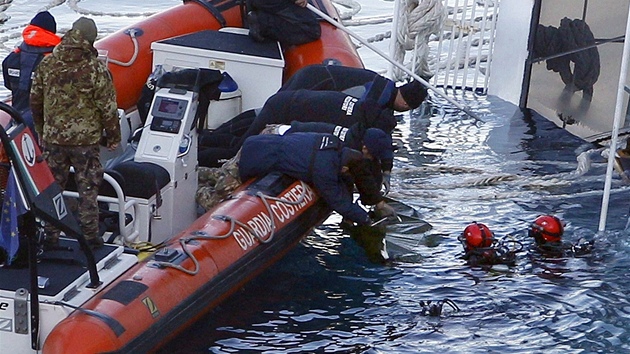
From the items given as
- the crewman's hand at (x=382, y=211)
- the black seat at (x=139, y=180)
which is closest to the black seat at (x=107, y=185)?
the black seat at (x=139, y=180)

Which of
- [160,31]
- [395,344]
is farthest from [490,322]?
[160,31]

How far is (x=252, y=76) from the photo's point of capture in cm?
638

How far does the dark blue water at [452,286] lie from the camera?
4438mm

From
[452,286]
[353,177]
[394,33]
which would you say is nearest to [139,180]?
[353,177]

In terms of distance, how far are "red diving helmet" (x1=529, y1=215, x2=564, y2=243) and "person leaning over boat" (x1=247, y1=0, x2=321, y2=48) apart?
2118 mm

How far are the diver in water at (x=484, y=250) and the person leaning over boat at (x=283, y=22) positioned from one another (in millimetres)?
2000

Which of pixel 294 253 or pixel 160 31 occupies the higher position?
pixel 160 31

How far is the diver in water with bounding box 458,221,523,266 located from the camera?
5.22 m

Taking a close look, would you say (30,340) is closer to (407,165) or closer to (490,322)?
(490,322)

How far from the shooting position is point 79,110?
14.0 ft

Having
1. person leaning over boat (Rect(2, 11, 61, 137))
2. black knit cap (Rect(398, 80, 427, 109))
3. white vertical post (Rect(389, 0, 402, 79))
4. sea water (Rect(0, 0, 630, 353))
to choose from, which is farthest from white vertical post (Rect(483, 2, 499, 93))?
person leaning over boat (Rect(2, 11, 61, 137))

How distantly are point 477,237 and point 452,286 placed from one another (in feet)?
1.20

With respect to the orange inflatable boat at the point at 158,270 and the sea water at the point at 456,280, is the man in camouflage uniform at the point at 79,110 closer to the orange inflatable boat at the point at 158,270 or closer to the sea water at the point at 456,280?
the orange inflatable boat at the point at 158,270

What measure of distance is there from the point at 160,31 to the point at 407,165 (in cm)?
177
